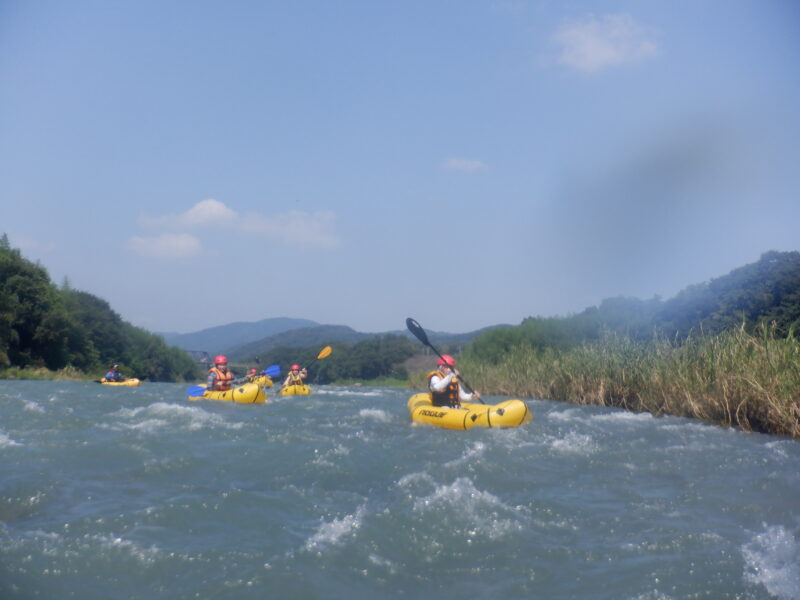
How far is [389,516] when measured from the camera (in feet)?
15.7

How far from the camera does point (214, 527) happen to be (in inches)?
179

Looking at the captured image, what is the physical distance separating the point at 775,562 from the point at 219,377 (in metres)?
12.5

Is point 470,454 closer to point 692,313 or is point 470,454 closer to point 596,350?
point 596,350

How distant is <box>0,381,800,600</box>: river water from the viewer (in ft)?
12.1

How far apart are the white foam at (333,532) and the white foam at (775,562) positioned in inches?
96.6

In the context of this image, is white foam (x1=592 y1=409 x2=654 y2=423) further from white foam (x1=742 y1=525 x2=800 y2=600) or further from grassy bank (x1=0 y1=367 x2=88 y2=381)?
grassy bank (x1=0 y1=367 x2=88 y2=381)

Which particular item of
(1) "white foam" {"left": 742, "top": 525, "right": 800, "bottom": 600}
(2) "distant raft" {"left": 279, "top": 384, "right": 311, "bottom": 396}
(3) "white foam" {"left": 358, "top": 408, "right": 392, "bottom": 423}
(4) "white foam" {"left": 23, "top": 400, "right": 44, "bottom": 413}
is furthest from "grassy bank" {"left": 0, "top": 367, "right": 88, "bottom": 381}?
(1) "white foam" {"left": 742, "top": 525, "right": 800, "bottom": 600}

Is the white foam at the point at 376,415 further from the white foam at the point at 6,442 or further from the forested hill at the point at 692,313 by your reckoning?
the forested hill at the point at 692,313

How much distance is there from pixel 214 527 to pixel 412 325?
9.16 meters

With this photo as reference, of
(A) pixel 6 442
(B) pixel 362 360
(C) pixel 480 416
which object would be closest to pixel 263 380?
(C) pixel 480 416

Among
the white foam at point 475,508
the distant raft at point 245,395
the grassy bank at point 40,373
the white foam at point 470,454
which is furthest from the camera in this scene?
the grassy bank at point 40,373

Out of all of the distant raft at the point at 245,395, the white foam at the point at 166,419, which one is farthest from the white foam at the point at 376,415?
the white foam at the point at 166,419

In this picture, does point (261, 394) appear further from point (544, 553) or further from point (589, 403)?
point (544, 553)

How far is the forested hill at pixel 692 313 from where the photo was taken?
69.9 feet
